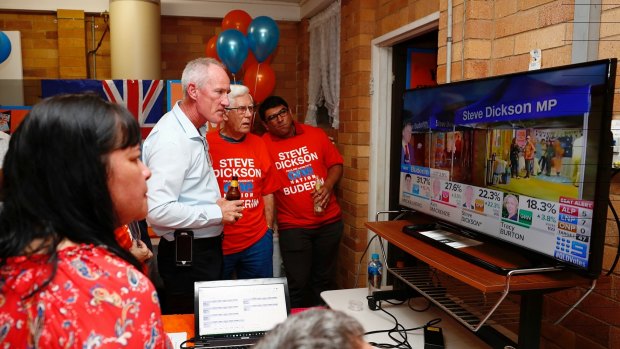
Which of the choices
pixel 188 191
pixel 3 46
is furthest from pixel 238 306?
pixel 3 46

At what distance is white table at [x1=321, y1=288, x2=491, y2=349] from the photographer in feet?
5.43

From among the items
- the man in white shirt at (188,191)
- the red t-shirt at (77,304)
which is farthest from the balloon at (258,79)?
the red t-shirt at (77,304)

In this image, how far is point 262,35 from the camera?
380 centimetres

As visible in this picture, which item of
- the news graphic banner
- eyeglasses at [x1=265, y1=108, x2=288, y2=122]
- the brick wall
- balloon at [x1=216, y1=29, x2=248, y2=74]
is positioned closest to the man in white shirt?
the news graphic banner

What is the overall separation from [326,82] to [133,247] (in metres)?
2.68

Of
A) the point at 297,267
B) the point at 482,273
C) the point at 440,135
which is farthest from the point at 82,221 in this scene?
the point at 297,267

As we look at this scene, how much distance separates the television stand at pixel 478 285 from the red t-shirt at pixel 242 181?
3.00 feet

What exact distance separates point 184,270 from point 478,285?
51.9 inches

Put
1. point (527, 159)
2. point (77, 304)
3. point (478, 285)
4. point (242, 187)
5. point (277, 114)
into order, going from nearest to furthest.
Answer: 1. point (77, 304)
2. point (478, 285)
3. point (527, 159)
4. point (242, 187)
5. point (277, 114)

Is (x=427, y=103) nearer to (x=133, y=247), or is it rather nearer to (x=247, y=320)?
(x=247, y=320)

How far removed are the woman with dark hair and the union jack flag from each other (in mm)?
3188

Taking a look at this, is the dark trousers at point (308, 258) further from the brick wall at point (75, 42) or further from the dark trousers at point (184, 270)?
the brick wall at point (75, 42)

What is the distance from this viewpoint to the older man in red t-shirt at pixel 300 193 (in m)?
3.31

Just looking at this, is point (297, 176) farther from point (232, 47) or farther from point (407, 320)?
point (407, 320)
